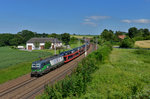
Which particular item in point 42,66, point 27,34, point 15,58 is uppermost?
point 27,34

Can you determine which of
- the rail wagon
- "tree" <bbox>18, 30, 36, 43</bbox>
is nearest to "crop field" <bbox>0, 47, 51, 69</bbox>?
the rail wagon

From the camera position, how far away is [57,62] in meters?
39.4

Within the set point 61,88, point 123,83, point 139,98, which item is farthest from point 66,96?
→ point 123,83

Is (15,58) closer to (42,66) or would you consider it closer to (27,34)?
(42,66)

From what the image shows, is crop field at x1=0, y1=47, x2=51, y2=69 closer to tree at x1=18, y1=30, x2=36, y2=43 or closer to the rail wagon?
the rail wagon

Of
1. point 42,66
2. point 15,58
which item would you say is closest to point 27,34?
point 15,58

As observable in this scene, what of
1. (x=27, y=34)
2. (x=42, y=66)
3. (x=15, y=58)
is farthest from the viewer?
(x=27, y=34)

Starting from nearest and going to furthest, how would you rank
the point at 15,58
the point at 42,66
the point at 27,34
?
the point at 42,66, the point at 15,58, the point at 27,34

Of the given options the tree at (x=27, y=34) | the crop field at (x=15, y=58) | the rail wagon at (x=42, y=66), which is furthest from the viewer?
the tree at (x=27, y=34)

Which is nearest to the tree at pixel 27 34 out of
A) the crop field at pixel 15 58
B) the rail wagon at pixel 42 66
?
the crop field at pixel 15 58

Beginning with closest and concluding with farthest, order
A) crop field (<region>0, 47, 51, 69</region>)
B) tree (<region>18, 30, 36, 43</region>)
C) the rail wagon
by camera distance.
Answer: the rail wagon < crop field (<region>0, 47, 51, 69</region>) < tree (<region>18, 30, 36, 43</region>)

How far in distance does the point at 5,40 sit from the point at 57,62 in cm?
13364

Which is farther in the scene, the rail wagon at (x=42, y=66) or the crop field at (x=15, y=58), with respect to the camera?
the crop field at (x=15, y=58)

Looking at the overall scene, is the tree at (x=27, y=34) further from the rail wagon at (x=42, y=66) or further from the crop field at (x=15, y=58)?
the rail wagon at (x=42, y=66)
